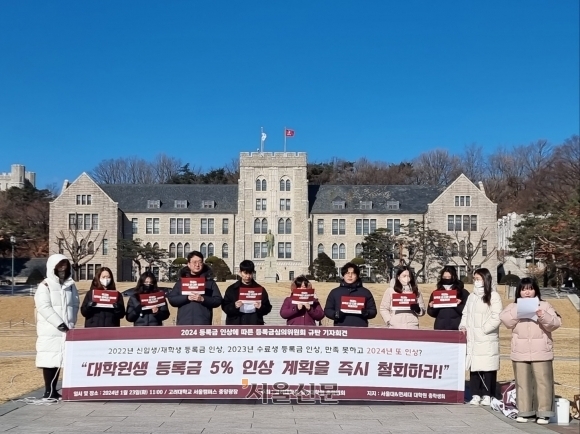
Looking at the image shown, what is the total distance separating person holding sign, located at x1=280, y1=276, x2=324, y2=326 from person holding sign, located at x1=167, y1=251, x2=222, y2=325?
3.58ft

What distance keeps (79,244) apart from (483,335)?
65896 millimetres

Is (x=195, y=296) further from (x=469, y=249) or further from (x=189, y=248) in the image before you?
(x=189, y=248)

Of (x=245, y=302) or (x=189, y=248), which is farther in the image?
(x=189, y=248)

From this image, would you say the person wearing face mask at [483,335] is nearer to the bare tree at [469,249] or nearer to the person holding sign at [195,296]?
the person holding sign at [195,296]

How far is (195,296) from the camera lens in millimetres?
→ 11445

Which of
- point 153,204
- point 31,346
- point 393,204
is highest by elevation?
point 153,204

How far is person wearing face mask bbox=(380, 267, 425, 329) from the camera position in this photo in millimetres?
11891

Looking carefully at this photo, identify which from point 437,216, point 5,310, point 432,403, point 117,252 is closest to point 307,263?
point 437,216

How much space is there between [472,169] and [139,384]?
96.3m

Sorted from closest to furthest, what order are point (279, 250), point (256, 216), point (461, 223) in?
point (461, 223) < point (279, 250) < point (256, 216)

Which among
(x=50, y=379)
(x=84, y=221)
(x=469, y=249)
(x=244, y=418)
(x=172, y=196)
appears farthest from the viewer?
(x=172, y=196)

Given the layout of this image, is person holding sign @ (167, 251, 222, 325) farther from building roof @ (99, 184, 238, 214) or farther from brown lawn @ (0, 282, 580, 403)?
building roof @ (99, 184, 238, 214)

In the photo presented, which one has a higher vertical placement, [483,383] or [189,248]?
[189,248]

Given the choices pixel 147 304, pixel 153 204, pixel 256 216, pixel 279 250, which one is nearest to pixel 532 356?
pixel 147 304
